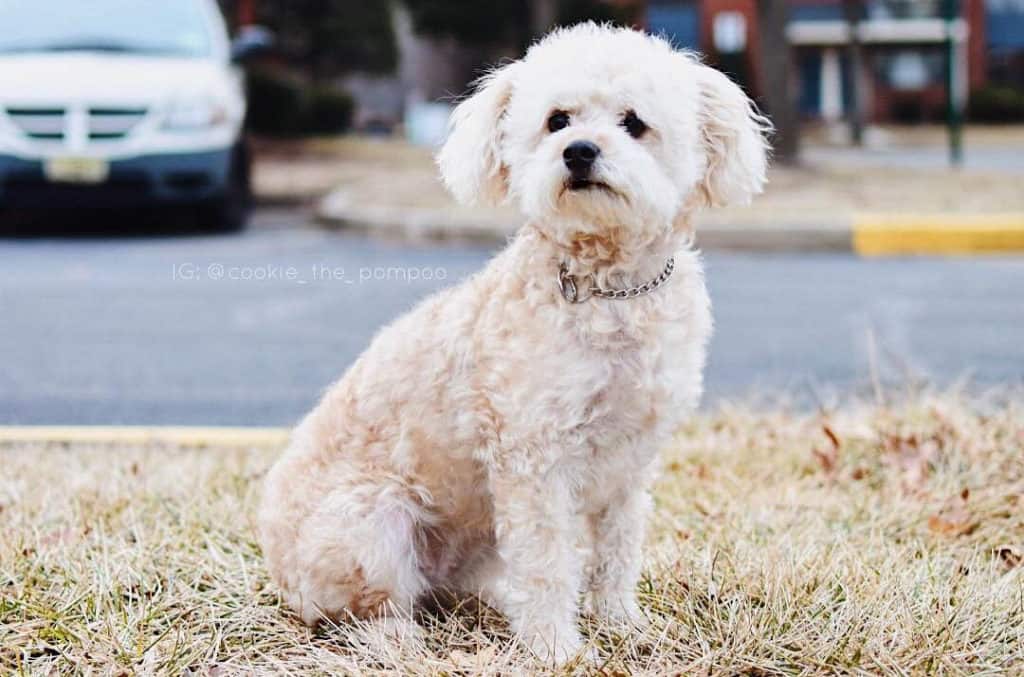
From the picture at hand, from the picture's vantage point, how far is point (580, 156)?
8.34ft

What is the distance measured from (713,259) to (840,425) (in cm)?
476

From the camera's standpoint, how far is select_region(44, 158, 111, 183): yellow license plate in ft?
31.4

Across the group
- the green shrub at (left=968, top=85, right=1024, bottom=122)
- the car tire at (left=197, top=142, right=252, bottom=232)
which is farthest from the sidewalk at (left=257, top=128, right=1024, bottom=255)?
the green shrub at (left=968, top=85, right=1024, bottom=122)

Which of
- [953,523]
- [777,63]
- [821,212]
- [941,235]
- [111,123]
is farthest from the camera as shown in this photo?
[777,63]

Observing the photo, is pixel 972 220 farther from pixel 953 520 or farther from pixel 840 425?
pixel 953 520

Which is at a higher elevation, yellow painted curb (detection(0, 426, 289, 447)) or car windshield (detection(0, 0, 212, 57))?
car windshield (detection(0, 0, 212, 57))

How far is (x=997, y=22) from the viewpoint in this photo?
3603 cm

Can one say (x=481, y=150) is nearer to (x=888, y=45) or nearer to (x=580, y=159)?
(x=580, y=159)

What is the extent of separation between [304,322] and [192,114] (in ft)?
13.0

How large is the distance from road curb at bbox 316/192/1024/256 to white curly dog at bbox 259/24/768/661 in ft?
21.0

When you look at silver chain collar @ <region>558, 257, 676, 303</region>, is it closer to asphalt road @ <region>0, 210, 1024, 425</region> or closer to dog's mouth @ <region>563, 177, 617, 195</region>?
dog's mouth @ <region>563, 177, 617, 195</region>

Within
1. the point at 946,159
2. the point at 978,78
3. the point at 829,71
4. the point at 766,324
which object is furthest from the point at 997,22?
the point at 766,324

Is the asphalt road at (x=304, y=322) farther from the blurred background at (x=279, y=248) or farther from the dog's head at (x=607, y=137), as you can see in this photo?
the dog's head at (x=607, y=137)

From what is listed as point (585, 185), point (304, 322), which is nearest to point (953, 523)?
point (585, 185)
